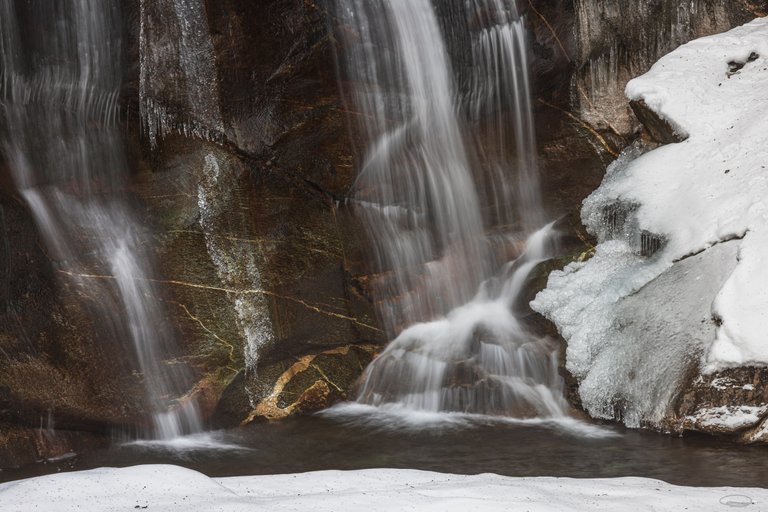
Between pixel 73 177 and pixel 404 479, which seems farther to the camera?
pixel 73 177

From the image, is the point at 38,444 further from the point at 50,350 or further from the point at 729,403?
the point at 729,403

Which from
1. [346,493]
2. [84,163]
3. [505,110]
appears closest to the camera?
[346,493]

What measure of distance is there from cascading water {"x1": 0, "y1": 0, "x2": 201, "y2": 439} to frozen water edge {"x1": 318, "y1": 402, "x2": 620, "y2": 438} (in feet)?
4.82

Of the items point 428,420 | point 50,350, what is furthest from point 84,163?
point 428,420

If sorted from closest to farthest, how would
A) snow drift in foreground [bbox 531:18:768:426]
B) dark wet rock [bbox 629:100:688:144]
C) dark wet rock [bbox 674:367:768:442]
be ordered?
dark wet rock [bbox 674:367:768:442] < snow drift in foreground [bbox 531:18:768:426] < dark wet rock [bbox 629:100:688:144]

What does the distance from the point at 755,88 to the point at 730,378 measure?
336 cm

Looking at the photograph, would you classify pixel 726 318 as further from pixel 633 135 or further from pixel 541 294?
pixel 633 135

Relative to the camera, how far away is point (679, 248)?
5945mm

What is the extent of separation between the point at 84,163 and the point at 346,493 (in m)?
4.42

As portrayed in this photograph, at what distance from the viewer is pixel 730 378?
195 inches

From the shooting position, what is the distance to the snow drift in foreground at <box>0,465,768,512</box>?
345 cm

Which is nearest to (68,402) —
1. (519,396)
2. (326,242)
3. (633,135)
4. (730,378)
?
(326,242)

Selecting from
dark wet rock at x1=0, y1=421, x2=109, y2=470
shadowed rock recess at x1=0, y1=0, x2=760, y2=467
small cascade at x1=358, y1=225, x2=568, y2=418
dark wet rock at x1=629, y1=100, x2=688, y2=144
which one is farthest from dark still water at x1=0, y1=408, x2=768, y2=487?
dark wet rock at x1=629, y1=100, x2=688, y2=144

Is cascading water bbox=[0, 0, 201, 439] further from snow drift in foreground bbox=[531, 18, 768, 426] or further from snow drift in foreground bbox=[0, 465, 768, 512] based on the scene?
snow drift in foreground bbox=[531, 18, 768, 426]
